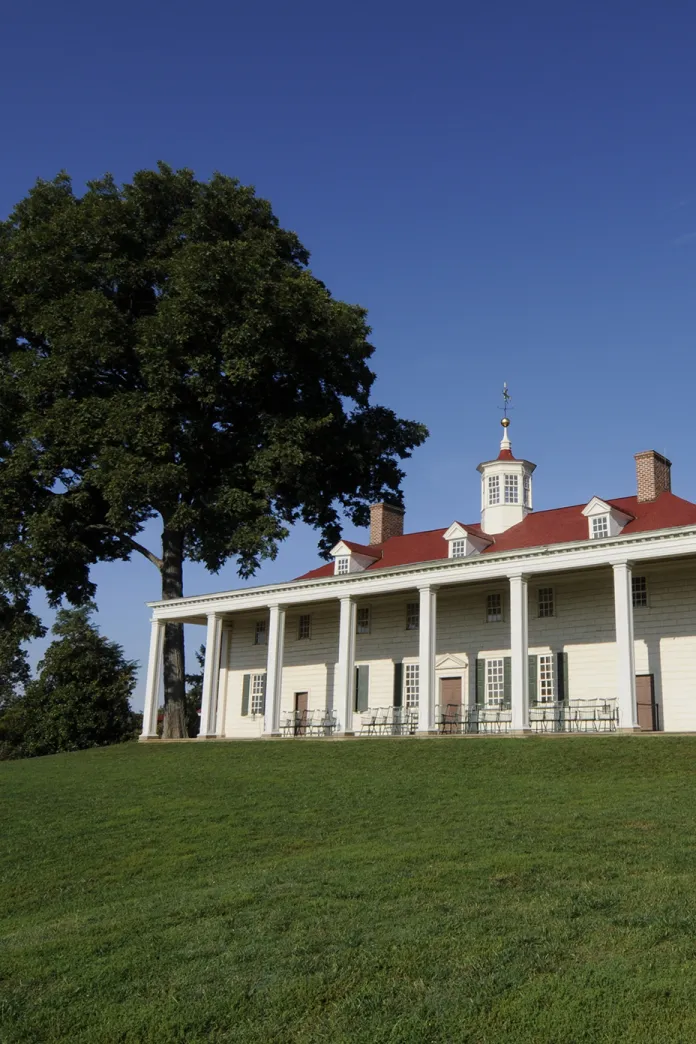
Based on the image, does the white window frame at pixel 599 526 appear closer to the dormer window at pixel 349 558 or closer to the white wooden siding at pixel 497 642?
the white wooden siding at pixel 497 642

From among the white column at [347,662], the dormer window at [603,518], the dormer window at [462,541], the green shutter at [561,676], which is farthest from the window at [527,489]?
the white column at [347,662]

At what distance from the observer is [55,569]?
3444 cm

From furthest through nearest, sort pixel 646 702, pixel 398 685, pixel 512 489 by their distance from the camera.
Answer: pixel 512 489
pixel 398 685
pixel 646 702

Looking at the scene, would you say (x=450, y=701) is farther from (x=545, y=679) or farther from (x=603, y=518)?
(x=603, y=518)

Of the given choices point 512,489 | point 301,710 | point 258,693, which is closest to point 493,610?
point 512,489

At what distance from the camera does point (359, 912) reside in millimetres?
9180

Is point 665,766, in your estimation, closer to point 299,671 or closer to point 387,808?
point 387,808

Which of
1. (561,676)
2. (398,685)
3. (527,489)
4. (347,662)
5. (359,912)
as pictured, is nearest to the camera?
(359,912)

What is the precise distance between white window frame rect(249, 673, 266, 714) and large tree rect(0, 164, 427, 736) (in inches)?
131

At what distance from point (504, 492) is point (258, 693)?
38.9 feet

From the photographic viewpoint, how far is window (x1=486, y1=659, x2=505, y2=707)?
31078mm

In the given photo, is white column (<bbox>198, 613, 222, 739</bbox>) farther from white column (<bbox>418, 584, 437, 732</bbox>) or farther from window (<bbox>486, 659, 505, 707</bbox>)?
window (<bbox>486, 659, 505, 707</bbox>)

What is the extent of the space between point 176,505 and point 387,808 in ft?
66.0

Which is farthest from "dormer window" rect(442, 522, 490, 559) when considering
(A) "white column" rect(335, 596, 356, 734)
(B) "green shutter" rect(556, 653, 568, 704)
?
(B) "green shutter" rect(556, 653, 568, 704)
